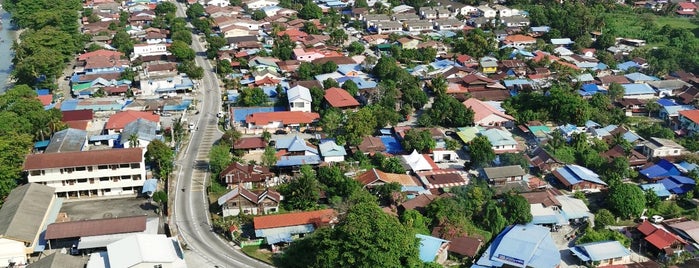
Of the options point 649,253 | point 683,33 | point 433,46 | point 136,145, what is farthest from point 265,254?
point 683,33

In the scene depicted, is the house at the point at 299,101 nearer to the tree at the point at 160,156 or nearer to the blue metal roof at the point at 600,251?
the tree at the point at 160,156

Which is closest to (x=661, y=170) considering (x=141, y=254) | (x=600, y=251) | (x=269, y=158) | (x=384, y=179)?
(x=600, y=251)

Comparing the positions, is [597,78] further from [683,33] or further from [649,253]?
[649,253]

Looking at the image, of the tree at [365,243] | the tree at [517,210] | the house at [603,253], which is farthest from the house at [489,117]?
the tree at [365,243]

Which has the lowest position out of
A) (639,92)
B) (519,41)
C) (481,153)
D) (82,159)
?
(519,41)

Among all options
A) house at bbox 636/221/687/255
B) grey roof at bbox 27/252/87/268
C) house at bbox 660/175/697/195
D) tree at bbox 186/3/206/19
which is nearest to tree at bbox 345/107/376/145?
house at bbox 636/221/687/255

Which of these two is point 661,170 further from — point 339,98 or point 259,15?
point 259,15
